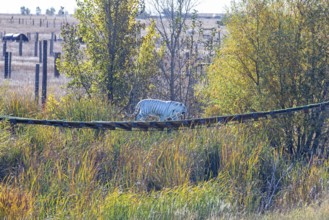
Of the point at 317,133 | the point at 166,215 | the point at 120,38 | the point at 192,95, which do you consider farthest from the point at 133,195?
the point at 192,95

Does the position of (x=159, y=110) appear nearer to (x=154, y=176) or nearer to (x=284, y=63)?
(x=284, y=63)

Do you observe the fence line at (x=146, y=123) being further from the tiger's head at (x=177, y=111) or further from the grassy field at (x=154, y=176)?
the tiger's head at (x=177, y=111)

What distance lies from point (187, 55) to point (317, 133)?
5.40 metres

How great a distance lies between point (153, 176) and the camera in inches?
342

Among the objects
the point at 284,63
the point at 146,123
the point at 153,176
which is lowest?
the point at 153,176

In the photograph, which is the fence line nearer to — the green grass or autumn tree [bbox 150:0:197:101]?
the green grass

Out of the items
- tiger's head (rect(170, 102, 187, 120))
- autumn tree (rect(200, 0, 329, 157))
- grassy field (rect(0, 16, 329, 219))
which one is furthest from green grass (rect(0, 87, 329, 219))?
tiger's head (rect(170, 102, 187, 120))

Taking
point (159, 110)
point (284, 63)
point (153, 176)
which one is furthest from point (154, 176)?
point (159, 110)

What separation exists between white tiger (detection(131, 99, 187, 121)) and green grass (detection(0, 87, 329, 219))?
224 centimetres

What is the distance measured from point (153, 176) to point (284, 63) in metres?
3.87

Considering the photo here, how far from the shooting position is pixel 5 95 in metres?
12.6

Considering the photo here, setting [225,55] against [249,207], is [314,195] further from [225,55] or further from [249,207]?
[225,55]

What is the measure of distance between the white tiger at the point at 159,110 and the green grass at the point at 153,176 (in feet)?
7.35

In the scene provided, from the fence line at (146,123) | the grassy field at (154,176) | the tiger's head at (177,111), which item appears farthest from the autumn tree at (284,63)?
the tiger's head at (177,111)
